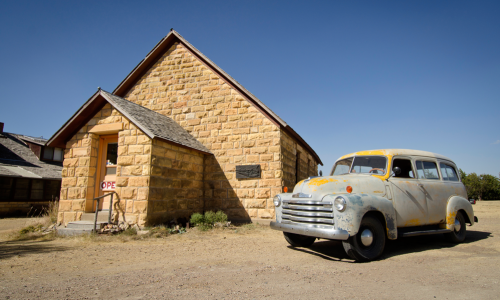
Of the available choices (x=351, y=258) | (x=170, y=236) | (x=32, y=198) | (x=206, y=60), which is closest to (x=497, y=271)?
(x=351, y=258)

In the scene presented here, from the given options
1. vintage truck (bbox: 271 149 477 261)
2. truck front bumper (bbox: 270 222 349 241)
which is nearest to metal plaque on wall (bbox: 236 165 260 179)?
vintage truck (bbox: 271 149 477 261)

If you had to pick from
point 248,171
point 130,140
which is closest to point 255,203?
point 248,171

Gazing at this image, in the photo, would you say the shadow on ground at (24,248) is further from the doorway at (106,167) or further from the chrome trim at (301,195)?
the chrome trim at (301,195)

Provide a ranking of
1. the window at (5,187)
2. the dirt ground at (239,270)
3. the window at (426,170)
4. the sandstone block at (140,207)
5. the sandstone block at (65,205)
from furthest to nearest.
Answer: the window at (5,187) → the sandstone block at (65,205) → the sandstone block at (140,207) → the window at (426,170) → the dirt ground at (239,270)

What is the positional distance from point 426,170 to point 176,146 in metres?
6.94

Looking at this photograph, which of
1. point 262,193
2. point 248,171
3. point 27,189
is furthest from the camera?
point 27,189

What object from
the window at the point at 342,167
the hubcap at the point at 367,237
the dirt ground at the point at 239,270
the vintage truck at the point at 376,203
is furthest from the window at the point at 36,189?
the hubcap at the point at 367,237

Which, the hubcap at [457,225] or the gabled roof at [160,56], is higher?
the gabled roof at [160,56]

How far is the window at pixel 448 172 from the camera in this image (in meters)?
7.10

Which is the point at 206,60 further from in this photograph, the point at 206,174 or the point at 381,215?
the point at 381,215

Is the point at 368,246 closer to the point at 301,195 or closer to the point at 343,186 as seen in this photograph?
the point at 343,186

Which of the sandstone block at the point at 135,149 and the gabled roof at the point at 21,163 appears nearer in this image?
the sandstone block at the point at 135,149

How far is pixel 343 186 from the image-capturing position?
5.68m

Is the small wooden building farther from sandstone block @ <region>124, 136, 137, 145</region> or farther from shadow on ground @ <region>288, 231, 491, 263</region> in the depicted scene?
shadow on ground @ <region>288, 231, 491, 263</region>
